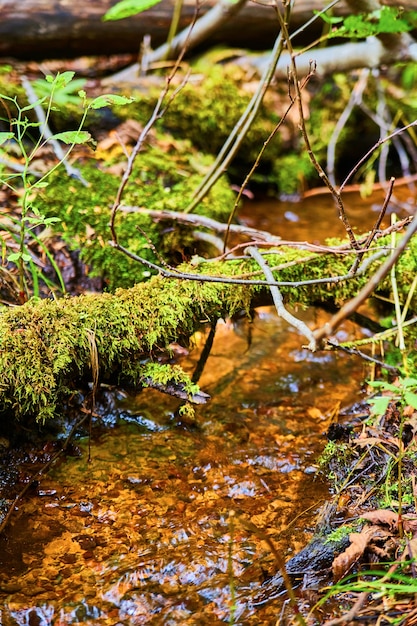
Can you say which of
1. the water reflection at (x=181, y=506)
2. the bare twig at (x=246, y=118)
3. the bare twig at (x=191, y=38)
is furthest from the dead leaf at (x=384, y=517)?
the bare twig at (x=191, y=38)

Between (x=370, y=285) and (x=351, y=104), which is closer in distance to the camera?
(x=370, y=285)

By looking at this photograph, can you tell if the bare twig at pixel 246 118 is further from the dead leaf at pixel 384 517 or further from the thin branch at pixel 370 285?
the dead leaf at pixel 384 517

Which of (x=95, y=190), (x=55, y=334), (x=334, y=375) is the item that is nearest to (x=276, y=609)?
(x=55, y=334)

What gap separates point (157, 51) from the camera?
541cm

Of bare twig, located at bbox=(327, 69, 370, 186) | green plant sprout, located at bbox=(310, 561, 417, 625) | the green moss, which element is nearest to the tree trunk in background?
bare twig, located at bbox=(327, 69, 370, 186)

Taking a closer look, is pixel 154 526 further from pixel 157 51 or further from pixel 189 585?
pixel 157 51

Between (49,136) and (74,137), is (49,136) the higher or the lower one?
the lower one

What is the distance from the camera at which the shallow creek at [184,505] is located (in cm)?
187

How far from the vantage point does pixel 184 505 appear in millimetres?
2297

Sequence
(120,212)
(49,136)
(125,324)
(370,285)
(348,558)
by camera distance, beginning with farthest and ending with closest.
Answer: (49,136) → (120,212) → (125,324) → (348,558) → (370,285)

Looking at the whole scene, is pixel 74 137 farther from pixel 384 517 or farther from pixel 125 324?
pixel 384 517

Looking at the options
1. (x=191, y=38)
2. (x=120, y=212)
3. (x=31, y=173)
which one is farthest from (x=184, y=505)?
(x=191, y=38)

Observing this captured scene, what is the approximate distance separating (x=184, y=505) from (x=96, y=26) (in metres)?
4.82

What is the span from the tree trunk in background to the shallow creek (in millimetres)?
3794
